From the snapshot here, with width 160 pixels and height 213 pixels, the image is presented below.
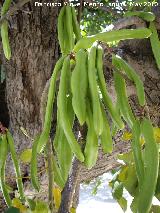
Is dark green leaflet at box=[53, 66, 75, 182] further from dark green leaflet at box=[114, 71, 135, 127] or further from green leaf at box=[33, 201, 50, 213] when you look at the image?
green leaf at box=[33, 201, 50, 213]

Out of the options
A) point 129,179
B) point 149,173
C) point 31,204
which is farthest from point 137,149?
point 31,204

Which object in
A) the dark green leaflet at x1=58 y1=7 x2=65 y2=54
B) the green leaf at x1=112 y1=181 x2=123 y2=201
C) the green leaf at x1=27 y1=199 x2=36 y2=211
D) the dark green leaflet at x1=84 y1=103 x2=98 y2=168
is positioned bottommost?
the green leaf at x1=112 y1=181 x2=123 y2=201

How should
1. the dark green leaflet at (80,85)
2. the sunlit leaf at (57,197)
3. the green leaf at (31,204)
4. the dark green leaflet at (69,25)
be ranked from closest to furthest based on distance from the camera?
1. the dark green leaflet at (80,85)
2. the dark green leaflet at (69,25)
3. the green leaf at (31,204)
4. the sunlit leaf at (57,197)

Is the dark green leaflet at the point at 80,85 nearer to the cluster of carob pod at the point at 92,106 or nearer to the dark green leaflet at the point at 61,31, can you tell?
the cluster of carob pod at the point at 92,106

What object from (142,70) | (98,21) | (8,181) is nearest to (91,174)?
(8,181)

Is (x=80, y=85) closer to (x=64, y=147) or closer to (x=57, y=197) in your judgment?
(x=64, y=147)

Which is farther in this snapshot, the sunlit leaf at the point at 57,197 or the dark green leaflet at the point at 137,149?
the sunlit leaf at the point at 57,197

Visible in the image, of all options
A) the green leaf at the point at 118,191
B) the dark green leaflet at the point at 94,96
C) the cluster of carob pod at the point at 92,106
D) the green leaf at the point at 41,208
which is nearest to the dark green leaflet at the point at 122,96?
the cluster of carob pod at the point at 92,106

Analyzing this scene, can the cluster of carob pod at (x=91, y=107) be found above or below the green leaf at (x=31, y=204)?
above

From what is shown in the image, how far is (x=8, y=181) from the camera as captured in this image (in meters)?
1.31

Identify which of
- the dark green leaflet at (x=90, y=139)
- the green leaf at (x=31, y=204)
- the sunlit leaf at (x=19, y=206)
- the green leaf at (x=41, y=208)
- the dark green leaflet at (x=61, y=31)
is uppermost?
the dark green leaflet at (x=61, y=31)

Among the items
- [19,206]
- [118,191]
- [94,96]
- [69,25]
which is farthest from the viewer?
[118,191]

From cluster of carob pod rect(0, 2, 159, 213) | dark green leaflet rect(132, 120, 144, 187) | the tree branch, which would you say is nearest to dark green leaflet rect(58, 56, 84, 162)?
Result: cluster of carob pod rect(0, 2, 159, 213)

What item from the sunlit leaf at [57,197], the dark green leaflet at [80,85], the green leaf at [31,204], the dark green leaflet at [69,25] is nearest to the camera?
the dark green leaflet at [80,85]
